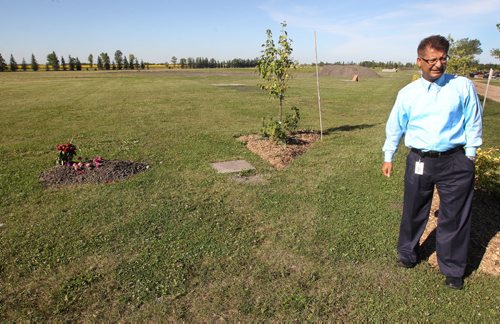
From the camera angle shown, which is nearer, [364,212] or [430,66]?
[430,66]

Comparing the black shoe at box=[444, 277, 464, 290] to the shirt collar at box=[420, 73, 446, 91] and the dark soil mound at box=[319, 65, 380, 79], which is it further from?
the dark soil mound at box=[319, 65, 380, 79]

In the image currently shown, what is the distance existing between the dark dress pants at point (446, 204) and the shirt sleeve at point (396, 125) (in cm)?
22

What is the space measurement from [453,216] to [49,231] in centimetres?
520

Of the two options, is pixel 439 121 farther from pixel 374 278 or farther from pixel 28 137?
pixel 28 137

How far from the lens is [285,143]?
9.71 meters

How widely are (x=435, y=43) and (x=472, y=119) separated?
2.65 ft

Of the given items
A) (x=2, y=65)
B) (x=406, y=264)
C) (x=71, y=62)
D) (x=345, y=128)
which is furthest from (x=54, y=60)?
(x=406, y=264)

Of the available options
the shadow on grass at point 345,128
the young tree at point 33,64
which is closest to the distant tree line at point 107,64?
the young tree at point 33,64

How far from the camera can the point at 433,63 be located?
3314 mm

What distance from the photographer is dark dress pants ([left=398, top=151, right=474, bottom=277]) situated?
345 cm

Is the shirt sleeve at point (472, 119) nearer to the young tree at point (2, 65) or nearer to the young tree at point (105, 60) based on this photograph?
the young tree at point (2, 65)

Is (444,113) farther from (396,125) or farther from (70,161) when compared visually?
(70,161)

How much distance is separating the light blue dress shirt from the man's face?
6cm

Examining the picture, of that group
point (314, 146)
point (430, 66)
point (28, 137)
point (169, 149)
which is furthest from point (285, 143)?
point (28, 137)
